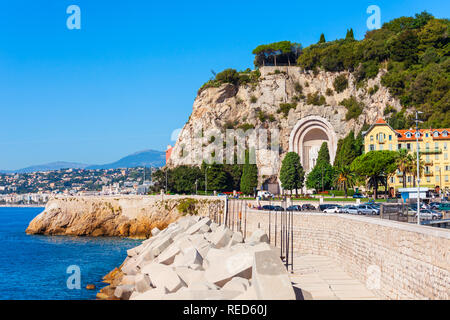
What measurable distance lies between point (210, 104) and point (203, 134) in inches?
281

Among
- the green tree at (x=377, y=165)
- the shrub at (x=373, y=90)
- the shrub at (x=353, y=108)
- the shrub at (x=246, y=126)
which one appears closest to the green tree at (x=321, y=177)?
the shrub at (x=353, y=108)

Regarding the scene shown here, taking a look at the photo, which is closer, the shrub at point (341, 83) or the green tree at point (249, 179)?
the green tree at point (249, 179)

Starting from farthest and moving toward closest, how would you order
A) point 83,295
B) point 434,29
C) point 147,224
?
point 434,29 → point 147,224 → point 83,295

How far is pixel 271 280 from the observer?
12.5 m

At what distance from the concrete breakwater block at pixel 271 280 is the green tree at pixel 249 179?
6623cm

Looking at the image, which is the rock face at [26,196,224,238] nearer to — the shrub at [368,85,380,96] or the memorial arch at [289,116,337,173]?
the memorial arch at [289,116,337,173]

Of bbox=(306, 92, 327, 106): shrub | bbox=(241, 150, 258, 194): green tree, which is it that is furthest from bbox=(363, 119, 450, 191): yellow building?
bbox=(306, 92, 327, 106): shrub

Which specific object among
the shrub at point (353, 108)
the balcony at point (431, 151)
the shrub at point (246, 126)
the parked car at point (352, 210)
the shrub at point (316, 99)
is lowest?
the parked car at point (352, 210)

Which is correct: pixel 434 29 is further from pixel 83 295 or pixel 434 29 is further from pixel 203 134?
pixel 83 295

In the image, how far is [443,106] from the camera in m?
71.9

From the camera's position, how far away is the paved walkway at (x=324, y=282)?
60.1ft

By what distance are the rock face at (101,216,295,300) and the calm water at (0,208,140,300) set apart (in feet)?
11.7

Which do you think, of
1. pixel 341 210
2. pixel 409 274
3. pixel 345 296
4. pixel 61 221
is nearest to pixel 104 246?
pixel 61 221

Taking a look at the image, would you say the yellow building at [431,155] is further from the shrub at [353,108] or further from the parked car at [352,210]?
the parked car at [352,210]
